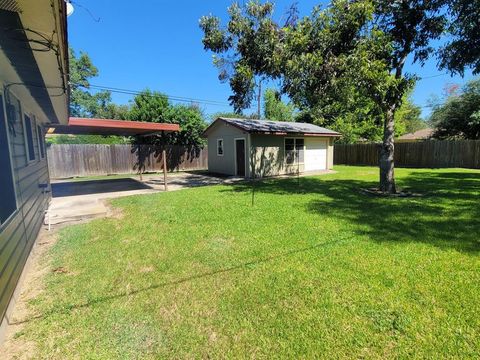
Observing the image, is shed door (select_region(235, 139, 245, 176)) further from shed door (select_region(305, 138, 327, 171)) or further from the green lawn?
the green lawn

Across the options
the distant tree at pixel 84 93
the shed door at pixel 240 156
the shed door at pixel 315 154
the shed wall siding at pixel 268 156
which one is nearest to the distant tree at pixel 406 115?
the shed door at pixel 315 154

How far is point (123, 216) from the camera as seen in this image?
255 inches

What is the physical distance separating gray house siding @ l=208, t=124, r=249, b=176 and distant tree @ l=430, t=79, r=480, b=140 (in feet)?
51.9

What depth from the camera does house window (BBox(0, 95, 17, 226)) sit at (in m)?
3.30

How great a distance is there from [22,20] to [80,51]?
1579 inches

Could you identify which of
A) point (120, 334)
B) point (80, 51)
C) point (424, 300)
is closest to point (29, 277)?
point (120, 334)

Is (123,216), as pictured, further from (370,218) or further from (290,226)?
(370,218)

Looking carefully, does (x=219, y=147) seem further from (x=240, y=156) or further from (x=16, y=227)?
(x=16, y=227)

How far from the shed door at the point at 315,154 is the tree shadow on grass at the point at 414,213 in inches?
267

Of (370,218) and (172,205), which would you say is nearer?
(370,218)

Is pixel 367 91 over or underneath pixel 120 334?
over

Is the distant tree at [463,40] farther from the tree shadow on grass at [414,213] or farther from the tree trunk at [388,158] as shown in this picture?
the tree shadow on grass at [414,213]

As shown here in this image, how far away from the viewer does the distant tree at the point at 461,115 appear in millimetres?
18969

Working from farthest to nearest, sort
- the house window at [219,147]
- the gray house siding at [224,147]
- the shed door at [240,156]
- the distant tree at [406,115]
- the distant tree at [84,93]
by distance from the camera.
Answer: the distant tree at [84,93] < the distant tree at [406,115] < the house window at [219,147] < the gray house siding at [224,147] < the shed door at [240,156]
